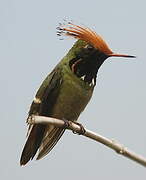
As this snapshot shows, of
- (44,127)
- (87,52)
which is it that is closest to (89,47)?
(87,52)

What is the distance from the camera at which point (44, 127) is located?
1.84 meters

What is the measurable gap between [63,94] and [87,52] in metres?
0.24

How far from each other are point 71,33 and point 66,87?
36cm

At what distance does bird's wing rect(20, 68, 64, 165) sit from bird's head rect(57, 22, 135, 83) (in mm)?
117

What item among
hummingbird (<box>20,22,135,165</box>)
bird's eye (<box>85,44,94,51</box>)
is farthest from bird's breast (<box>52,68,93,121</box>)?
bird's eye (<box>85,44,94,51</box>)

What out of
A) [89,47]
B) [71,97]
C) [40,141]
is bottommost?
[40,141]

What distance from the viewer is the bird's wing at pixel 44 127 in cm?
176

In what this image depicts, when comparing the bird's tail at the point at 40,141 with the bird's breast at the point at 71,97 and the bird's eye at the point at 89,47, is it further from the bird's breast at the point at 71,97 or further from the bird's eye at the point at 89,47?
the bird's eye at the point at 89,47

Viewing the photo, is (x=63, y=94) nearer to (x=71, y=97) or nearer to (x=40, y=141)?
(x=71, y=97)

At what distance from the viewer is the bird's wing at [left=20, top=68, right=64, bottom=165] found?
1.76 metres

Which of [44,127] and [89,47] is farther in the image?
[44,127]

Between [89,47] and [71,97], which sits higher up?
[89,47]

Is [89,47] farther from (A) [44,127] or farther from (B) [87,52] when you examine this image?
(A) [44,127]

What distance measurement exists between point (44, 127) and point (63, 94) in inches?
7.1
